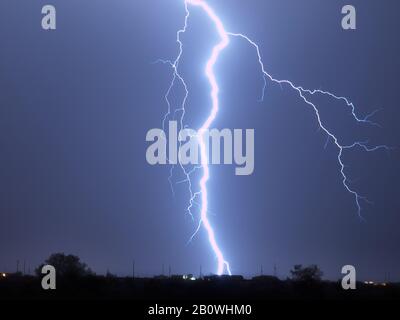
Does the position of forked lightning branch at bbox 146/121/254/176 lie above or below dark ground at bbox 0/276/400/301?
above

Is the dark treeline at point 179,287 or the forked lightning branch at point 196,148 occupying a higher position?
the forked lightning branch at point 196,148

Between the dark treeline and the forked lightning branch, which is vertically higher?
the forked lightning branch

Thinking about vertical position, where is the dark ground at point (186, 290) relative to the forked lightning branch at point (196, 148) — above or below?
below

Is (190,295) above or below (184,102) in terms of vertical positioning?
below
